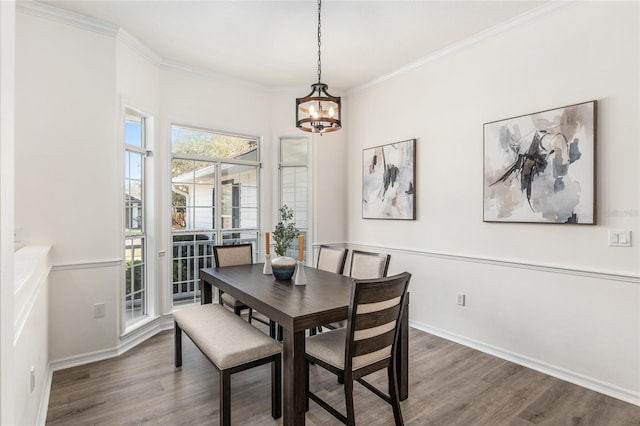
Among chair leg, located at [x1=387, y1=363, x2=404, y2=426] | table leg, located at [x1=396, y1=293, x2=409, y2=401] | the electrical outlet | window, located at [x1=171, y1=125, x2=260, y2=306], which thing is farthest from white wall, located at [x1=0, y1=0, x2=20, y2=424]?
window, located at [x1=171, y1=125, x2=260, y2=306]

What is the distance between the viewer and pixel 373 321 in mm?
1997

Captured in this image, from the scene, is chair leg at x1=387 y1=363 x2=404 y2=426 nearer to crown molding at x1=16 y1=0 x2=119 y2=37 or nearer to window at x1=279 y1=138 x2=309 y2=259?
window at x1=279 y1=138 x2=309 y2=259

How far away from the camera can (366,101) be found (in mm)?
4703

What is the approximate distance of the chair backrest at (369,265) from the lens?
9.65 ft

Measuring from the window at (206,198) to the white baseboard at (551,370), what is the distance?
9.20 ft

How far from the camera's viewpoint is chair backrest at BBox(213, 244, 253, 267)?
362 cm

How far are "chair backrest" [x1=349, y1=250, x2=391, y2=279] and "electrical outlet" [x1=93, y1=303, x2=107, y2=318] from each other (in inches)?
92.1

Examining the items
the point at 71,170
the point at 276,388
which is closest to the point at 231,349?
the point at 276,388

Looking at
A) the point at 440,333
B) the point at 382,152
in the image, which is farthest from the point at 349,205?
the point at 440,333

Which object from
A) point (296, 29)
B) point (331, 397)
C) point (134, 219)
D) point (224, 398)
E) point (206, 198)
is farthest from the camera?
point (206, 198)

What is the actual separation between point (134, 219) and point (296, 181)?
2147 millimetres

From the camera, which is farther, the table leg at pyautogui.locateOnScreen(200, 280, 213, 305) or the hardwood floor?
the table leg at pyautogui.locateOnScreen(200, 280, 213, 305)

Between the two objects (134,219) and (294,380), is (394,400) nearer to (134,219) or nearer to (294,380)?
(294,380)

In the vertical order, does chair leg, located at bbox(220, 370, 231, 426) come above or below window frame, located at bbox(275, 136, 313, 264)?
below
